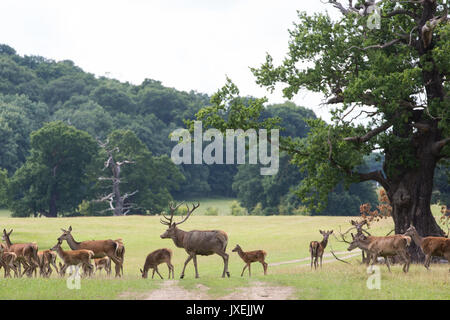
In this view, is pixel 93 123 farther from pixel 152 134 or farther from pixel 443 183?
pixel 443 183

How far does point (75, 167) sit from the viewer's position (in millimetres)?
80938

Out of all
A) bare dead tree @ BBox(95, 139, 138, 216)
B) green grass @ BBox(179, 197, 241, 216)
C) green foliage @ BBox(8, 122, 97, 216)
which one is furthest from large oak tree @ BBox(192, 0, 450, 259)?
green grass @ BBox(179, 197, 241, 216)

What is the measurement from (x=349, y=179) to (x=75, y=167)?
197 feet

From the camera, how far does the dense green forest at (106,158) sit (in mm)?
78625

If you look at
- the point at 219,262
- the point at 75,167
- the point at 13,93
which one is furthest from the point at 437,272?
the point at 13,93

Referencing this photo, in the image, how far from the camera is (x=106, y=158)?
79875mm

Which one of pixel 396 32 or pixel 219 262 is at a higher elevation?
pixel 396 32

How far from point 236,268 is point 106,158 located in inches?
2079

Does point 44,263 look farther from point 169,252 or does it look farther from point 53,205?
point 53,205

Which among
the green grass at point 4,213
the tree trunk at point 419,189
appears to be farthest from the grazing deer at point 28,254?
the green grass at point 4,213

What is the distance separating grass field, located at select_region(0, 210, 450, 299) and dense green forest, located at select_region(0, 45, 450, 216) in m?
17.1

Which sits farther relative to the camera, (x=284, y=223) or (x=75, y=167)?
(x=75, y=167)

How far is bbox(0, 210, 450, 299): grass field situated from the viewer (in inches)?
595

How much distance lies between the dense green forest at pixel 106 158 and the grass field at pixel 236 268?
56.0ft
